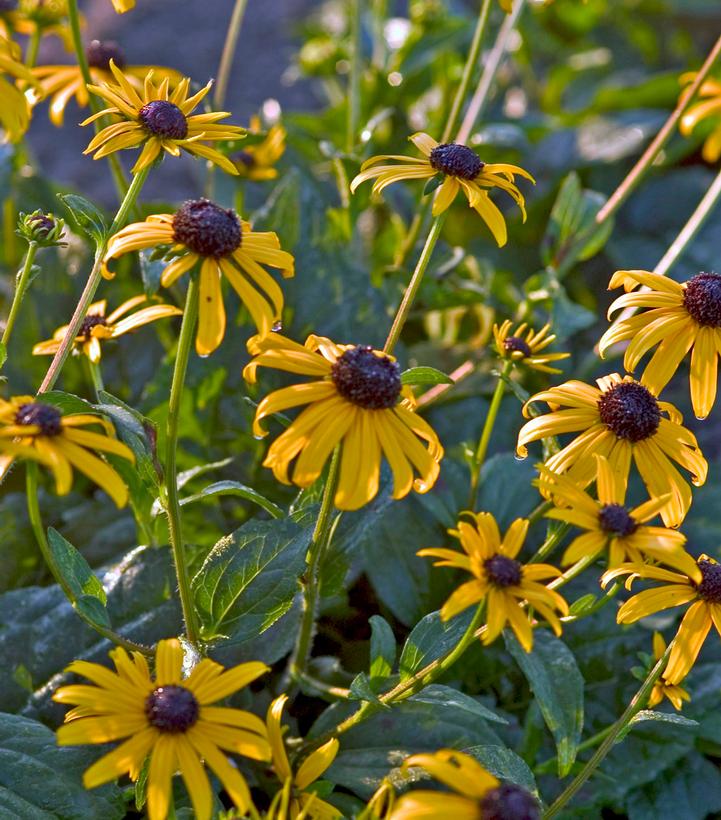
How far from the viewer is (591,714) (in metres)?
1.78

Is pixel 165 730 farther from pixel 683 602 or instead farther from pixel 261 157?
pixel 261 157

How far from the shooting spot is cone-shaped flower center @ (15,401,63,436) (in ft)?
3.35

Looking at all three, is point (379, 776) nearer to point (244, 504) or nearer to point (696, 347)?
point (244, 504)

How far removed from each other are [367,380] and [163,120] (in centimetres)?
43

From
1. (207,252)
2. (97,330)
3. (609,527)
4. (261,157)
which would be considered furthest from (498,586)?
(261,157)

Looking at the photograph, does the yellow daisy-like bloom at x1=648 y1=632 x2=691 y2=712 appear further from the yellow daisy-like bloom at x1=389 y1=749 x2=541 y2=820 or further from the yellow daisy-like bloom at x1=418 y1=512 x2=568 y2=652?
the yellow daisy-like bloom at x1=389 y1=749 x2=541 y2=820

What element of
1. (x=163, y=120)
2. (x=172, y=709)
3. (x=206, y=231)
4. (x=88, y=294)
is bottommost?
(x=172, y=709)

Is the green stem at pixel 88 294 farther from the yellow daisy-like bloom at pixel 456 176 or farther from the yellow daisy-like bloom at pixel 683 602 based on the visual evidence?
the yellow daisy-like bloom at pixel 683 602

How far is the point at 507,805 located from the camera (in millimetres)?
917

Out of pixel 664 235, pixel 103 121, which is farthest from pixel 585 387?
pixel 664 235

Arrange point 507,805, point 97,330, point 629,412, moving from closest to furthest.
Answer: point 507,805 → point 629,412 → point 97,330

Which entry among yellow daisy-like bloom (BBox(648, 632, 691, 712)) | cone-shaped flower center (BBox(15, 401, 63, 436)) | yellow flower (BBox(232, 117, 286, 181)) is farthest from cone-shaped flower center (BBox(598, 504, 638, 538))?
yellow flower (BBox(232, 117, 286, 181))

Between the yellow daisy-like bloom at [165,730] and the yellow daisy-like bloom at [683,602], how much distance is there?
1.46ft

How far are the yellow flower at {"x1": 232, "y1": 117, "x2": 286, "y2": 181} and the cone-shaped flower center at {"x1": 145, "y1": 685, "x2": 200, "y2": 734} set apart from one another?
115cm
